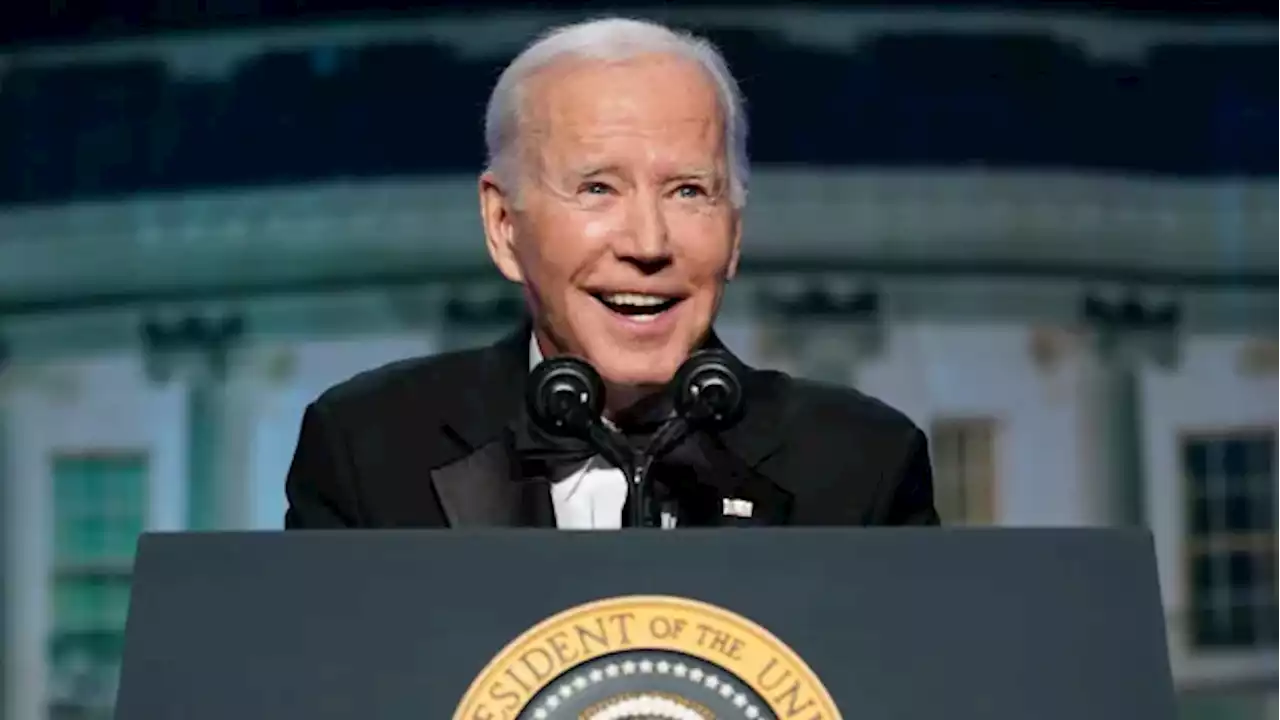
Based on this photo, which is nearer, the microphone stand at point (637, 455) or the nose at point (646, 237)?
the microphone stand at point (637, 455)

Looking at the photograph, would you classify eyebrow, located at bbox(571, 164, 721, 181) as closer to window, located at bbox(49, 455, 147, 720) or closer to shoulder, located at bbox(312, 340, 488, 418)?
shoulder, located at bbox(312, 340, 488, 418)

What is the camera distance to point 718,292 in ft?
4.96

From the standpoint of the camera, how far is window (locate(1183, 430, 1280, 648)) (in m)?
4.14

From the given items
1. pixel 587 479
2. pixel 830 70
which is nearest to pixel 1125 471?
pixel 830 70

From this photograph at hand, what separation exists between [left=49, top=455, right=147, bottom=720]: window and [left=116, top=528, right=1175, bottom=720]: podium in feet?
9.74

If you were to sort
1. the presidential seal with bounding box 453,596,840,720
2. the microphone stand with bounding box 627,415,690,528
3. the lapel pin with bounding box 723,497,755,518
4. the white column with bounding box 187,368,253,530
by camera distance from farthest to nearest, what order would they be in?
the white column with bounding box 187,368,253,530
the lapel pin with bounding box 723,497,755,518
the microphone stand with bounding box 627,415,690,528
the presidential seal with bounding box 453,596,840,720

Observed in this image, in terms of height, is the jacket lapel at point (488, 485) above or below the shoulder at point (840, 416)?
below

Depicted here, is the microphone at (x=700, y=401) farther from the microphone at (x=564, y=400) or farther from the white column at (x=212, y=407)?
the white column at (x=212, y=407)

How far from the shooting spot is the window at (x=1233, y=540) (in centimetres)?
414

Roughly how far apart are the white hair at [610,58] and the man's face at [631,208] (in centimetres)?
1

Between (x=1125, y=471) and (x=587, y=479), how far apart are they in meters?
2.81

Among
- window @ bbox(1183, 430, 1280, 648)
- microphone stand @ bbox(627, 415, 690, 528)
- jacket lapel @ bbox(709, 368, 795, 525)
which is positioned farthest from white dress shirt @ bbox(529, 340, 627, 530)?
window @ bbox(1183, 430, 1280, 648)

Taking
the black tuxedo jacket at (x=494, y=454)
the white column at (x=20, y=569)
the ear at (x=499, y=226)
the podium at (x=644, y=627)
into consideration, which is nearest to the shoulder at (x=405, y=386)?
the black tuxedo jacket at (x=494, y=454)

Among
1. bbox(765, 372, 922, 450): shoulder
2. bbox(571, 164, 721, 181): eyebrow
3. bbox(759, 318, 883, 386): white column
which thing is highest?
bbox(759, 318, 883, 386): white column
